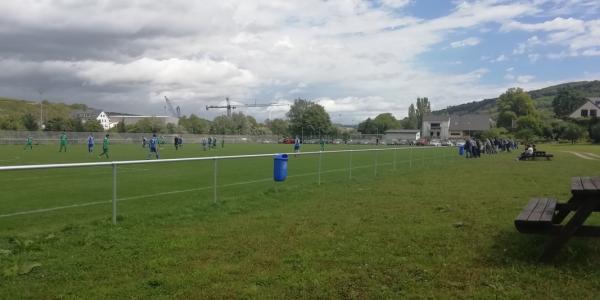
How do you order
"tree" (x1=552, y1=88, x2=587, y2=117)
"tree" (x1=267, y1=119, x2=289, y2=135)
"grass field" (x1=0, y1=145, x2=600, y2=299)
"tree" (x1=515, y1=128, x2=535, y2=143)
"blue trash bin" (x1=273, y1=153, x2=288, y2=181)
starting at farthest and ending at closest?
1. "tree" (x1=267, y1=119, x2=289, y2=135)
2. "tree" (x1=552, y1=88, x2=587, y2=117)
3. "tree" (x1=515, y1=128, x2=535, y2=143)
4. "blue trash bin" (x1=273, y1=153, x2=288, y2=181)
5. "grass field" (x1=0, y1=145, x2=600, y2=299)

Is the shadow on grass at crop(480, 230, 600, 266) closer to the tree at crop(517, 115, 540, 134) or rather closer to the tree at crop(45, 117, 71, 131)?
the tree at crop(517, 115, 540, 134)

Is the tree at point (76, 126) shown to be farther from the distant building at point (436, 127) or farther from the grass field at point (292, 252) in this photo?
the grass field at point (292, 252)

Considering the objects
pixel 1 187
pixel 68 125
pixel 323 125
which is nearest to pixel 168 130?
pixel 68 125

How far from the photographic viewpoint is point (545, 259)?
5.38 metres

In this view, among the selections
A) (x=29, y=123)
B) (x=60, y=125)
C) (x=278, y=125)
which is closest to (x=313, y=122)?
(x=278, y=125)

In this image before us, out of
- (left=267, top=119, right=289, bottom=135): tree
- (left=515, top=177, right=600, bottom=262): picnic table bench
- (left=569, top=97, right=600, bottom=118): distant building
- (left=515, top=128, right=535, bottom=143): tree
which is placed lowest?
(left=515, top=177, right=600, bottom=262): picnic table bench

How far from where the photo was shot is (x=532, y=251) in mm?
5816

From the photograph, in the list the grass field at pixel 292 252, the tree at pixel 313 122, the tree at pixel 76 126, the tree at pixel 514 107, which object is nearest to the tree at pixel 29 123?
the tree at pixel 76 126

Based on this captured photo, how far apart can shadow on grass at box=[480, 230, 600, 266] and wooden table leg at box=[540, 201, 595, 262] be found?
12 centimetres

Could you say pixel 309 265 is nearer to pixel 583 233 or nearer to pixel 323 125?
pixel 583 233

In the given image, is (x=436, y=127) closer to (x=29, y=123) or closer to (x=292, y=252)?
(x=29, y=123)

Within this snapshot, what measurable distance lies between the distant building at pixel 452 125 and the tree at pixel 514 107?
6.69 m

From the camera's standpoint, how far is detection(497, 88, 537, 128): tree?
12175 cm

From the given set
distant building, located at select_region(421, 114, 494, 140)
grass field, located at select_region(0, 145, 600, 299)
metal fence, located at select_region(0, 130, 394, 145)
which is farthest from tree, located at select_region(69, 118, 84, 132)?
grass field, located at select_region(0, 145, 600, 299)
